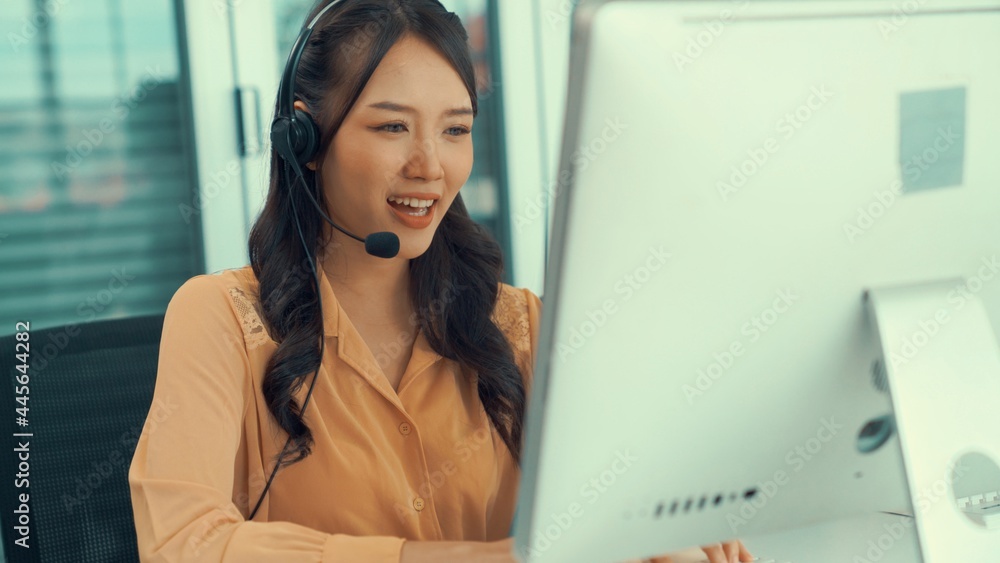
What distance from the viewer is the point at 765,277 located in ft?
2.05

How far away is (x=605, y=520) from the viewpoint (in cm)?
63

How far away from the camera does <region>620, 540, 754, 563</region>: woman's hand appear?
94 cm

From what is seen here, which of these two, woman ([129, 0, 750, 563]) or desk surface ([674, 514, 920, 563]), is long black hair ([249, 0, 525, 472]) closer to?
woman ([129, 0, 750, 563])

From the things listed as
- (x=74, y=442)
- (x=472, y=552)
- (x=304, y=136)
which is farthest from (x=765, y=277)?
(x=74, y=442)

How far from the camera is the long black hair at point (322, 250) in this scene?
118 centimetres

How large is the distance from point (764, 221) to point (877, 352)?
0.49 ft

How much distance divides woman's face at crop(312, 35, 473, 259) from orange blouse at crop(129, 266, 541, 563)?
131 mm

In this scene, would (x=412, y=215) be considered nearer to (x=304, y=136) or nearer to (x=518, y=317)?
(x=304, y=136)

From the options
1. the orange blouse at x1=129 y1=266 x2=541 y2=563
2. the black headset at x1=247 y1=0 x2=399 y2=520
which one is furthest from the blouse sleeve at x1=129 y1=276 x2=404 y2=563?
the black headset at x1=247 y1=0 x2=399 y2=520

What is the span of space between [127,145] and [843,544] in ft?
5.89

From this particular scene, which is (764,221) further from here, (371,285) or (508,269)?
(508,269)

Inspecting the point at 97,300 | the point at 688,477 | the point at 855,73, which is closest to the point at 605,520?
the point at 688,477

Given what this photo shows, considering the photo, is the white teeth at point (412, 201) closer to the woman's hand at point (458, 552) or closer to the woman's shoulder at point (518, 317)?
the woman's shoulder at point (518, 317)

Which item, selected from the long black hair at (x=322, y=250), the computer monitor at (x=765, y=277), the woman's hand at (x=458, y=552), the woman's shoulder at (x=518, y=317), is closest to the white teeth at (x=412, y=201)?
the long black hair at (x=322, y=250)
